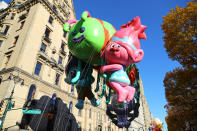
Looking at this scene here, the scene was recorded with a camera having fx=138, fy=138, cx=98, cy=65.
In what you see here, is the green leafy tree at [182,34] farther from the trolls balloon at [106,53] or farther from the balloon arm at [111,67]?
the balloon arm at [111,67]

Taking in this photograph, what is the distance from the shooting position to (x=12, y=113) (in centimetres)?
1352

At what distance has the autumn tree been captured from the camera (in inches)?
A: 326

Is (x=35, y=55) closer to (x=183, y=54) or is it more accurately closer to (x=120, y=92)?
→ (x=120, y=92)

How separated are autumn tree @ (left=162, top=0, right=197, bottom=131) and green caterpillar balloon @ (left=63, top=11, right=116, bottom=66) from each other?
16.9 feet

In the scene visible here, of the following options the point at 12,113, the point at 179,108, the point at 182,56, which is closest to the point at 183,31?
the point at 182,56

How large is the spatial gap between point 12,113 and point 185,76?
1535 centimetres

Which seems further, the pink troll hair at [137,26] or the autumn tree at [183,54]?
the autumn tree at [183,54]

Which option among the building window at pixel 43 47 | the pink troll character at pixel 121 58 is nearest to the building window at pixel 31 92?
the building window at pixel 43 47

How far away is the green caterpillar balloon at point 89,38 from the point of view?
5551 millimetres

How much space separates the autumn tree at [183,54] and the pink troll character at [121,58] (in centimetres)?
447

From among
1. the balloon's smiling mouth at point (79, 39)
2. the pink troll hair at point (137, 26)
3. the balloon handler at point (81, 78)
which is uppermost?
the pink troll hair at point (137, 26)

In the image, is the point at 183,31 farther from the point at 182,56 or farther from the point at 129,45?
the point at 129,45

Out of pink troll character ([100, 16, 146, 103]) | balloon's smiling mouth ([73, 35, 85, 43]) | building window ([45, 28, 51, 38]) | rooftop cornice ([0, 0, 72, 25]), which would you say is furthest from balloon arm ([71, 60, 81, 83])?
→ rooftop cornice ([0, 0, 72, 25])

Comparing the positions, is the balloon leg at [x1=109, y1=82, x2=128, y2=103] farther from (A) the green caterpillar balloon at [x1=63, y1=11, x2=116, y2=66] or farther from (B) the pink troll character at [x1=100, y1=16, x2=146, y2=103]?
(A) the green caterpillar balloon at [x1=63, y1=11, x2=116, y2=66]
